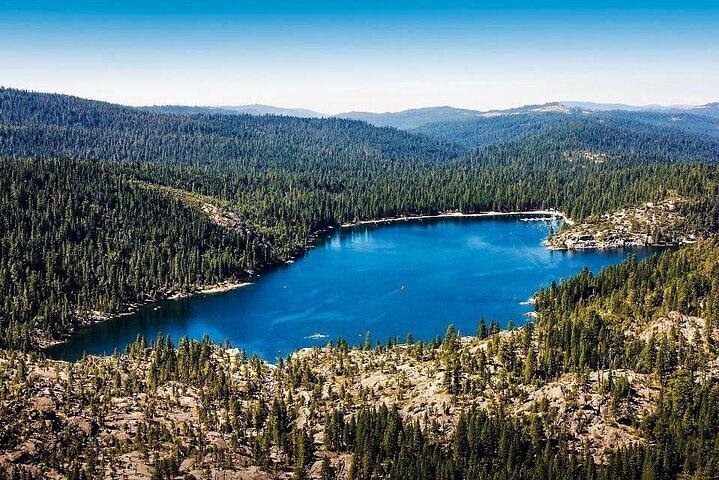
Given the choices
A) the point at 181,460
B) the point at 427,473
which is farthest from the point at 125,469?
the point at 427,473

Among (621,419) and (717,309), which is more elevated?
(717,309)

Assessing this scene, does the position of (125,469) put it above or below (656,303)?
below

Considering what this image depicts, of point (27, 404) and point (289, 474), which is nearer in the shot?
point (289, 474)

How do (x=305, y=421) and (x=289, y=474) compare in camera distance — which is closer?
(x=289, y=474)

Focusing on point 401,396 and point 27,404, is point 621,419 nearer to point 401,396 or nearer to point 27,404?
point 401,396

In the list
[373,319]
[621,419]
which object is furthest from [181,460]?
[373,319]

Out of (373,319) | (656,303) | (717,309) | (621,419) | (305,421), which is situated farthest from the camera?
(373,319)

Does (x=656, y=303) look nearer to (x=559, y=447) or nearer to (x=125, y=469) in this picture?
(x=559, y=447)

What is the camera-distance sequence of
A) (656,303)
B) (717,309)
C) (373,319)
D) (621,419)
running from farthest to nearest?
(373,319) → (656,303) → (717,309) → (621,419)

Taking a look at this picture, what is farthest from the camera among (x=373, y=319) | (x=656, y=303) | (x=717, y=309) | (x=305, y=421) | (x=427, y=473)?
(x=373, y=319)
